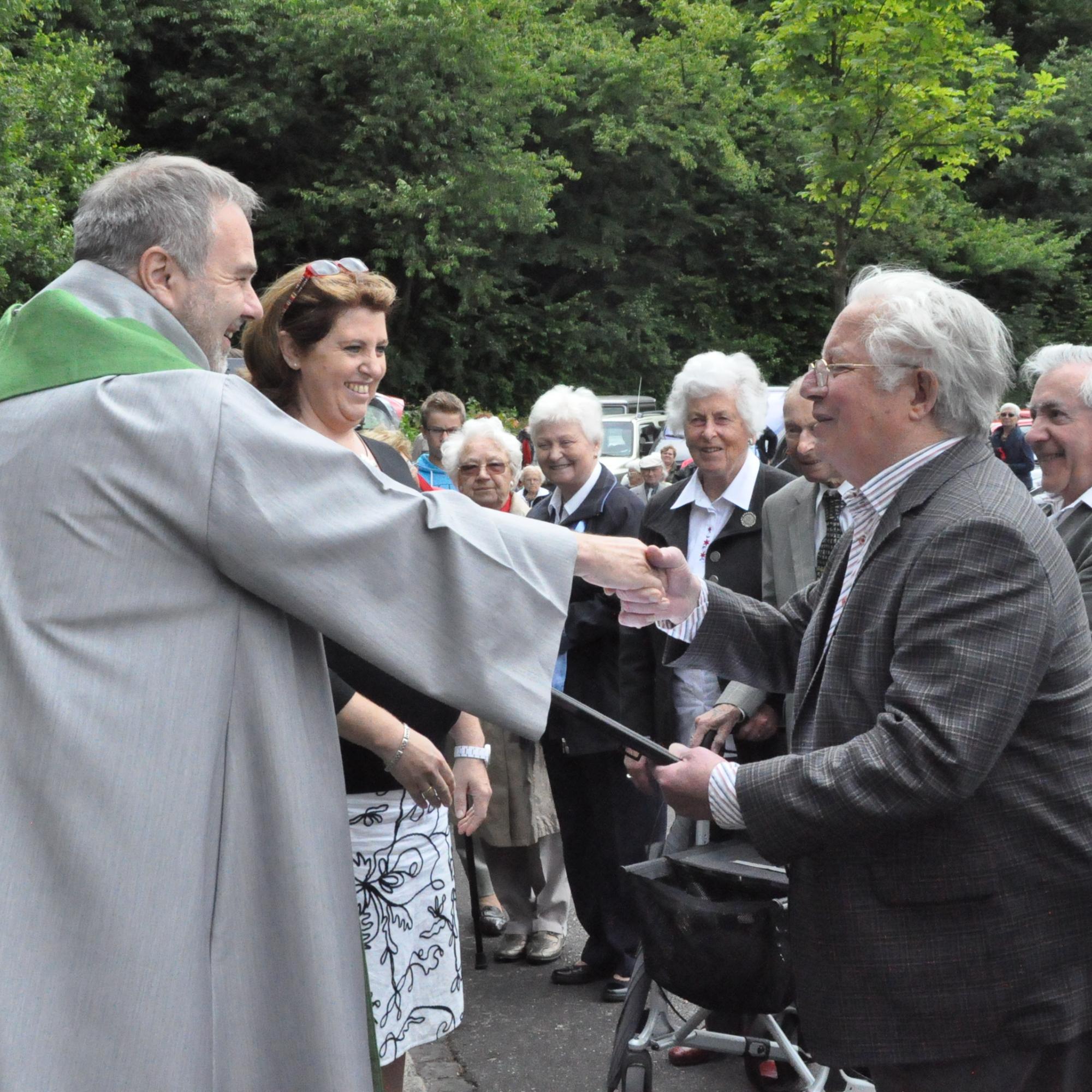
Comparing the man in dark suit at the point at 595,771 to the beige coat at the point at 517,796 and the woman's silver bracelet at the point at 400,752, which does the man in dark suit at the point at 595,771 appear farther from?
the woman's silver bracelet at the point at 400,752

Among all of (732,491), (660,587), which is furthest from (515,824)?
(660,587)

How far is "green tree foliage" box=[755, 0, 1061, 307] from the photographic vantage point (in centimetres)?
1775

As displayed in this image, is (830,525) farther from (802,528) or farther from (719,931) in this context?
(719,931)

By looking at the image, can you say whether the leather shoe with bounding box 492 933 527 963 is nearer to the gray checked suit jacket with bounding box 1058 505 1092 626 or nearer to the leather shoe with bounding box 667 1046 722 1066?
the leather shoe with bounding box 667 1046 722 1066

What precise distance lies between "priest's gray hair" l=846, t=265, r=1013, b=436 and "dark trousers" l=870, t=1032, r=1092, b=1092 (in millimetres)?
1020

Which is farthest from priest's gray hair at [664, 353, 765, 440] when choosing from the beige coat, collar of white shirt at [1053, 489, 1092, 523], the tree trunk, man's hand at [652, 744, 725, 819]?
the tree trunk

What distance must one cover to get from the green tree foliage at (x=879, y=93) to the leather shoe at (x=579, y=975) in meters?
15.5

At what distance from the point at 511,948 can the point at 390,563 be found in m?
3.49

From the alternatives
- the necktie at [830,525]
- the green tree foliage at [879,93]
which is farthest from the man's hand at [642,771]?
the green tree foliage at [879,93]

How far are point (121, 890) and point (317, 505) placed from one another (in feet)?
1.88

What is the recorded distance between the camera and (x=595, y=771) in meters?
4.69

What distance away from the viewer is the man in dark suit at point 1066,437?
3748 millimetres

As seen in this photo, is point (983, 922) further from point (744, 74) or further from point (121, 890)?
point (744, 74)

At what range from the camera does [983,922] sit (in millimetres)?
2055
